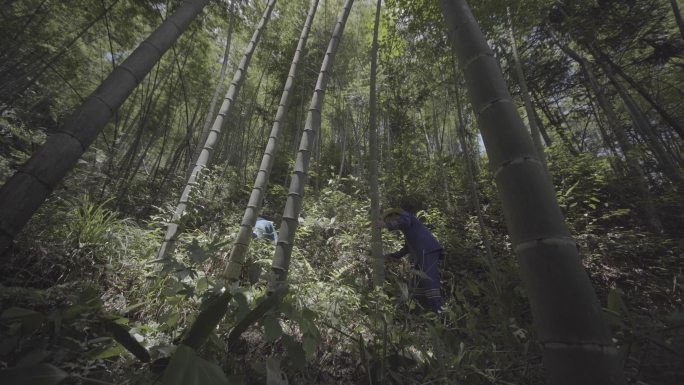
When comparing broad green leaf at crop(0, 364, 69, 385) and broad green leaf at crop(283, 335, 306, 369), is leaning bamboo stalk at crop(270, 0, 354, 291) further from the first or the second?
broad green leaf at crop(0, 364, 69, 385)

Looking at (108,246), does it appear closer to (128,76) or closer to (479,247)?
(128,76)

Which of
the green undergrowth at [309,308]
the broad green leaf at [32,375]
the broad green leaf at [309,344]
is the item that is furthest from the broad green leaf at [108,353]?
the broad green leaf at [309,344]

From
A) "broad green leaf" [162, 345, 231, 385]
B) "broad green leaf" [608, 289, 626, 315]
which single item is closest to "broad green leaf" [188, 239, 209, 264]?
"broad green leaf" [162, 345, 231, 385]

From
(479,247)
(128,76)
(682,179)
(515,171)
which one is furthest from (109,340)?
(682,179)

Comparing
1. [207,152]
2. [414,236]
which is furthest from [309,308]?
[207,152]

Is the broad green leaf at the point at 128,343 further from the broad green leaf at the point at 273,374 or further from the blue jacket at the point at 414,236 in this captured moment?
the blue jacket at the point at 414,236

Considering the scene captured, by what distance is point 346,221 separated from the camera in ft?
14.8

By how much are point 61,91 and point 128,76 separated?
368 inches

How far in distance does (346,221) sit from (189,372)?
402cm

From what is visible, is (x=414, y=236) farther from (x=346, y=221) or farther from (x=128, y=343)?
(x=128, y=343)

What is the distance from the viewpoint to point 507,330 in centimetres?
97

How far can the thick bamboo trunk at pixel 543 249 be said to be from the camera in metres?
0.48

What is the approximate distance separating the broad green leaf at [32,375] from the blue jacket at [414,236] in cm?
249

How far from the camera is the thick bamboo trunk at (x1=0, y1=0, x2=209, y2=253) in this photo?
839mm
